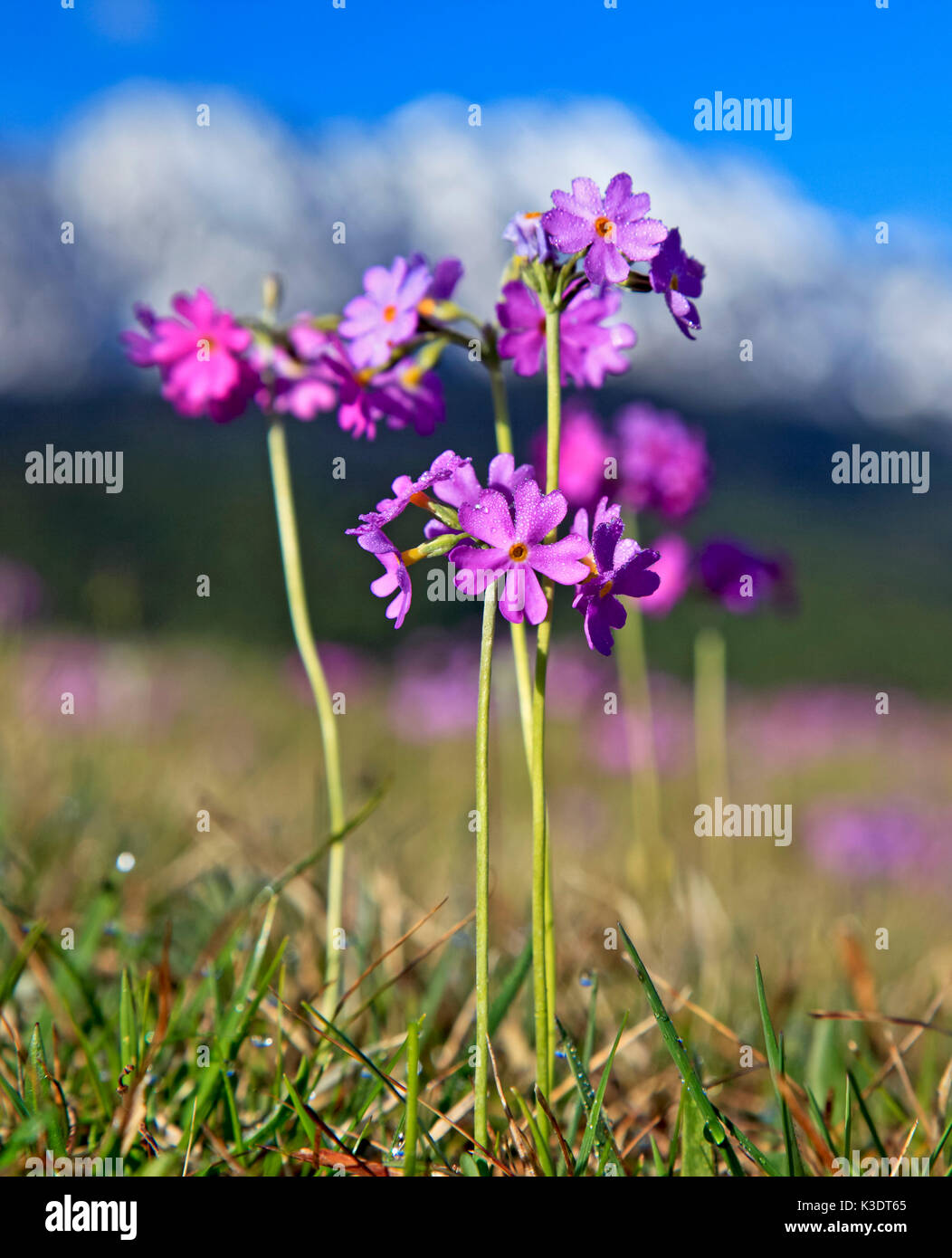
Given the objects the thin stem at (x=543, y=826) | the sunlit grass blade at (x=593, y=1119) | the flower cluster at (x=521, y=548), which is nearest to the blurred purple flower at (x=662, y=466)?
the thin stem at (x=543, y=826)

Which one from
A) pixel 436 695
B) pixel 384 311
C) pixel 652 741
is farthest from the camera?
pixel 652 741

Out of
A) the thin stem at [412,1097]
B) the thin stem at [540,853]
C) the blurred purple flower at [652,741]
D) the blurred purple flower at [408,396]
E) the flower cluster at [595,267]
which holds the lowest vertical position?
the blurred purple flower at [652,741]

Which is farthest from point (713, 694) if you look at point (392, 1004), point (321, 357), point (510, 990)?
point (321, 357)

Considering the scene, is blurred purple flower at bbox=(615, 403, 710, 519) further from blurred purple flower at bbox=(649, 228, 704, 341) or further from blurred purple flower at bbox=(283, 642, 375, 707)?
blurred purple flower at bbox=(283, 642, 375, 707)

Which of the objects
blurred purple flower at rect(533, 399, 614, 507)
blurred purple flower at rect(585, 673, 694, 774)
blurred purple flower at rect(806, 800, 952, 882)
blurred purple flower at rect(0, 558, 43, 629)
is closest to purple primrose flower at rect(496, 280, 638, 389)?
blurred purple flower at rect(533, 399, 614, 507)

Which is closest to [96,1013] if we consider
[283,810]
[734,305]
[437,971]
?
[437,971]

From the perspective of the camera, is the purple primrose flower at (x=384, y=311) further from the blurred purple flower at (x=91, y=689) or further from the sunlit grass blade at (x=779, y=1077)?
the blurred purple flower at (x=91, y=689)

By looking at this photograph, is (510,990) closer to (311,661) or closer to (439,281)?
(311,661)
